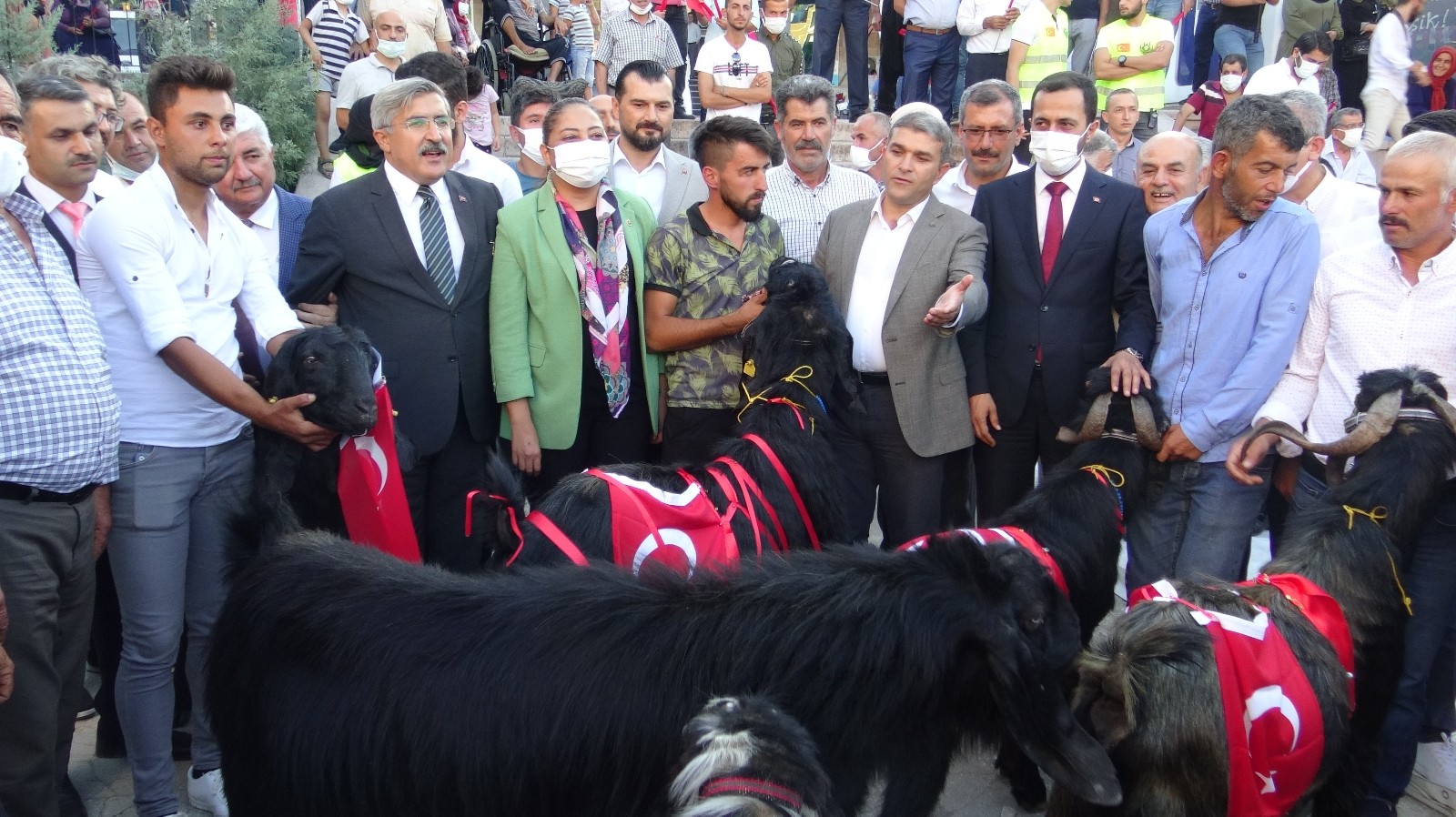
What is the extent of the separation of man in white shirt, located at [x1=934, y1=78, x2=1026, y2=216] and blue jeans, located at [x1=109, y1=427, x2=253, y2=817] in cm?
361

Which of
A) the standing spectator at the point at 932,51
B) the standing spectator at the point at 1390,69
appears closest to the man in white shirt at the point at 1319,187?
the standing spectator at the point at 932,51

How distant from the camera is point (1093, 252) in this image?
434cm

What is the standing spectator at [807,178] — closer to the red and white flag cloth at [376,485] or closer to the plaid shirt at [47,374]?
the red and white flag cloth at [376,485]

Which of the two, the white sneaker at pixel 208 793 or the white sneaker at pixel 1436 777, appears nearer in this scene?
the white sneaker at pixel 208 793

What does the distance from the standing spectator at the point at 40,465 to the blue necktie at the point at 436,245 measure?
144 cm

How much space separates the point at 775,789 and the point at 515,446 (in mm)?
3004

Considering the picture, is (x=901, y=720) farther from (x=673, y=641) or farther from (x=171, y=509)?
(x=171, y=509)

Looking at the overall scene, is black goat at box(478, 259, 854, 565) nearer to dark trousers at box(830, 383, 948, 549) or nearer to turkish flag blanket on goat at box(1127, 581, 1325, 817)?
dark trousers at box(830, 383, 948, 549)

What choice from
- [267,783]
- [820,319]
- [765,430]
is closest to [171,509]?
[267,783]

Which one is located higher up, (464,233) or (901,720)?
(464,233)

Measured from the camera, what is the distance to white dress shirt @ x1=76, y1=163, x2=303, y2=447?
130 inches

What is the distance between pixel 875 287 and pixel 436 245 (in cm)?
186

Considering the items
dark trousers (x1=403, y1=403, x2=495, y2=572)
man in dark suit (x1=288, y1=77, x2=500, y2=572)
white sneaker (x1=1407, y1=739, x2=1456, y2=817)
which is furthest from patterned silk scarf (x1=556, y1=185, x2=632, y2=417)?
white sneaker (x1=1407, y1=739, x2=1456, y2=817)

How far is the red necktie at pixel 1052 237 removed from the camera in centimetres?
442
